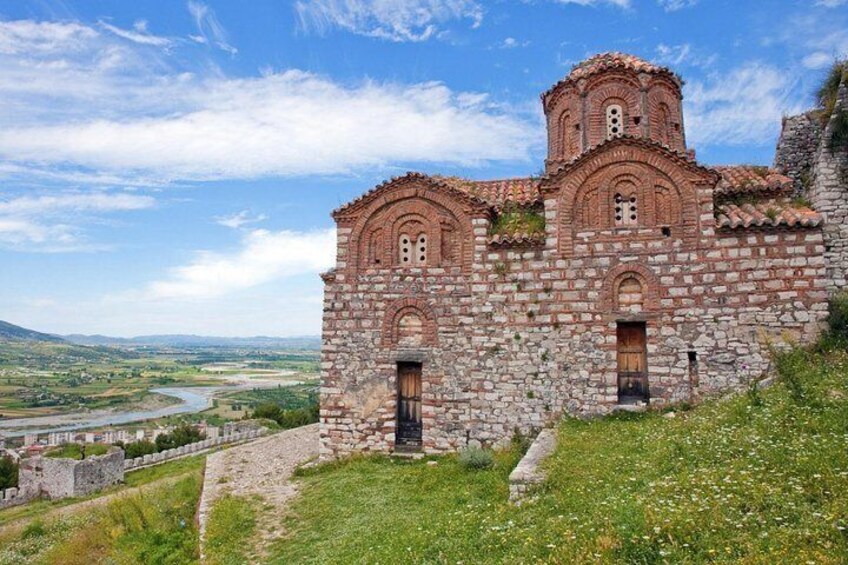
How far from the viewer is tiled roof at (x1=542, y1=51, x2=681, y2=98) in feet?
54.6

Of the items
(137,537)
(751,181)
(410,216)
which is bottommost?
(137,537)

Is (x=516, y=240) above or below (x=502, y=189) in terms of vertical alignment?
below

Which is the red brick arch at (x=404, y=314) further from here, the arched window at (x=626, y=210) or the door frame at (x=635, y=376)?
the arched window at (x=626, y=210)

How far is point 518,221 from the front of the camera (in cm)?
1560

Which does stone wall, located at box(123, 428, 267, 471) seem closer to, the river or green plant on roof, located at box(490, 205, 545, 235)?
green plant on roof, located at box(490, 205, 545, 235)

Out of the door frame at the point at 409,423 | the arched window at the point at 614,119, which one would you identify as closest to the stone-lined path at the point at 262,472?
the door frame at the point at 409,423

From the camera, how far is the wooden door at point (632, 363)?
45.9 ft

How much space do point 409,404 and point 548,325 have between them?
13.9 ft

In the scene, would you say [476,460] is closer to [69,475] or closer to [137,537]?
[137,537]

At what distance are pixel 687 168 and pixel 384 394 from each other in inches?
371

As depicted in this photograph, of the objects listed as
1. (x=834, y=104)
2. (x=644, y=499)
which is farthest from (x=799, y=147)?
(x=644, y=499)

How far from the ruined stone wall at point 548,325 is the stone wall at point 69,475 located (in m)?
21.7

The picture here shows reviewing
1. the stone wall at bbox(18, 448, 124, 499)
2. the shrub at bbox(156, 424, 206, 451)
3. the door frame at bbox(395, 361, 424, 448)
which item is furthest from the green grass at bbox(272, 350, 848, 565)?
the shrub at bbox(156, 424, 206, 451)

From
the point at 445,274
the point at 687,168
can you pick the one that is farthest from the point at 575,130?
the point at 445,274
